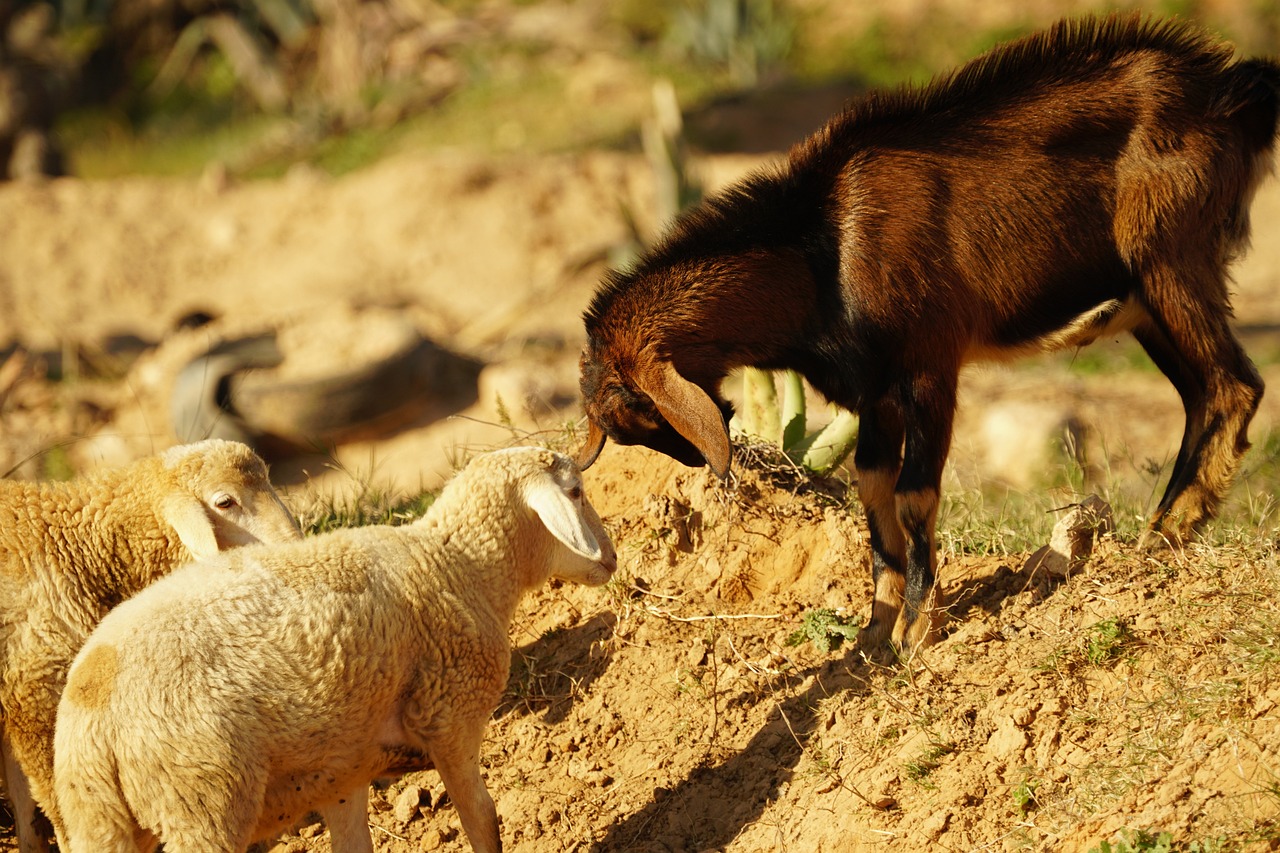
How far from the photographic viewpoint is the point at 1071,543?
4938 millimetres

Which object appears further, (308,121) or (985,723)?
(308,121)

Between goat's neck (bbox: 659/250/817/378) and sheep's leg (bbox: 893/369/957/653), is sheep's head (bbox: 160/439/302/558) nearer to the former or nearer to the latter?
goat's neck (bbox: 659/250/817/378)

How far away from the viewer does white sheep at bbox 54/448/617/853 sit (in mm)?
3764

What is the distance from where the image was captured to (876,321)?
4.80 m

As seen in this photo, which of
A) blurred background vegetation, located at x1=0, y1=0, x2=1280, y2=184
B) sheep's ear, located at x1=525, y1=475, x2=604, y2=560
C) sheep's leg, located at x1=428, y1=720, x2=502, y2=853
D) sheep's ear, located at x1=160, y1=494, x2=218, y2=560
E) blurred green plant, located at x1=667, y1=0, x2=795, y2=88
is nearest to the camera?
sheep's leg, located at x1=428, y1=720, x2=502, y2=853

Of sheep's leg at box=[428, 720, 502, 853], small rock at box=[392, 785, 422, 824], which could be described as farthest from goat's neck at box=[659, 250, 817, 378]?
small rock at box=[392, 785, 422, 824]

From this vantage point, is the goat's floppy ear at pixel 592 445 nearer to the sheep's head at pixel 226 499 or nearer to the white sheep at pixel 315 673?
the white sheep at pixel 315 673

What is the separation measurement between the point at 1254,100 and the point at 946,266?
55.5 inches

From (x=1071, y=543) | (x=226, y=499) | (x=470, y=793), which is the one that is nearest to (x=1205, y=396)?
(x=1071, y=543)

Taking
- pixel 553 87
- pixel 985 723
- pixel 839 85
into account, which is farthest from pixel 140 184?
pixel 985 723

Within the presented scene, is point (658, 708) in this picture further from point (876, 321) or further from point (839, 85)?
point (839, 85)

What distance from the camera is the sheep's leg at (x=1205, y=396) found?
5047mm

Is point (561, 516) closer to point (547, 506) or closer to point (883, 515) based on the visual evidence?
point (547, 506)

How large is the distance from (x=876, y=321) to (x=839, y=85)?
49.1 feet
